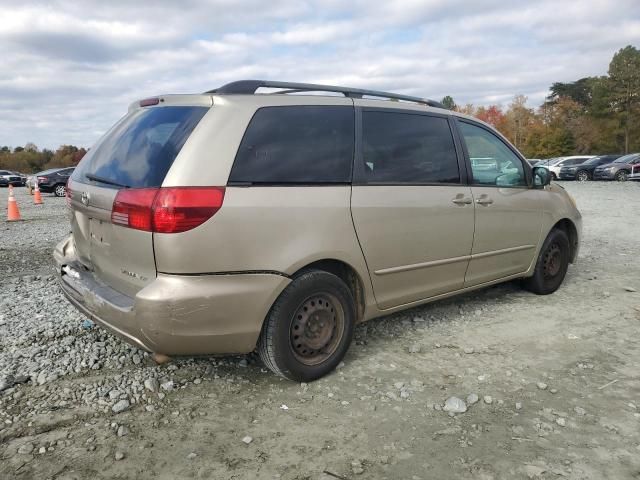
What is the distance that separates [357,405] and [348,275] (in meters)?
0.88

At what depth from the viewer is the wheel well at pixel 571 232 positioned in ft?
17.7

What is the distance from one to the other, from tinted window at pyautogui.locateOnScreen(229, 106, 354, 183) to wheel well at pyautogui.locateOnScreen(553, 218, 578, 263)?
3035 millimetres

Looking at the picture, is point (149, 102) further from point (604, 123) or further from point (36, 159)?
point (36, 159)

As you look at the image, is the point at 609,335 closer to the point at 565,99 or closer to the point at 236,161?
the point at 236,161

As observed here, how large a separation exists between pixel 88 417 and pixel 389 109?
2799 millimetres

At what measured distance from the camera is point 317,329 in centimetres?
336

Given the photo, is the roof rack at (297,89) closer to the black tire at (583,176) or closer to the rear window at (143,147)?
the rear window at (143,147)

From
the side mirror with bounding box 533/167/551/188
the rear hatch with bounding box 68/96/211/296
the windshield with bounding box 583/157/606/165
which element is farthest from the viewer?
the windshield with bounding box 583/157/606/165

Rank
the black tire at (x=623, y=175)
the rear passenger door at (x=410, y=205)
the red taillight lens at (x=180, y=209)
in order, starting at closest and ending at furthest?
the red taillight lens at (x=180, y=209), the rear passenger door at (x=410, y=205), the black tire at (x=623, y=175)

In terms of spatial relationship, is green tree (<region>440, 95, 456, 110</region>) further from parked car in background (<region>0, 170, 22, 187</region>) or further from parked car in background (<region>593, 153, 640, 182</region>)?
parked car in background (<region>0, 170, 22, 187</region>)

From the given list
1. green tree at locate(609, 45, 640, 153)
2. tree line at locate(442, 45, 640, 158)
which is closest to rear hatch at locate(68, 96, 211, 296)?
tree line at locate(442, 45, 640, 158)

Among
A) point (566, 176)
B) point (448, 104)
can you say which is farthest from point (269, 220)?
point (566, 176)

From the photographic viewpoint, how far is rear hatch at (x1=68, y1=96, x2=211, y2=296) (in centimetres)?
286

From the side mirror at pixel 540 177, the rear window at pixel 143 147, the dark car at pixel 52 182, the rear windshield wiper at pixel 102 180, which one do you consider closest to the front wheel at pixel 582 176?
the dark car at pixel 52 182
